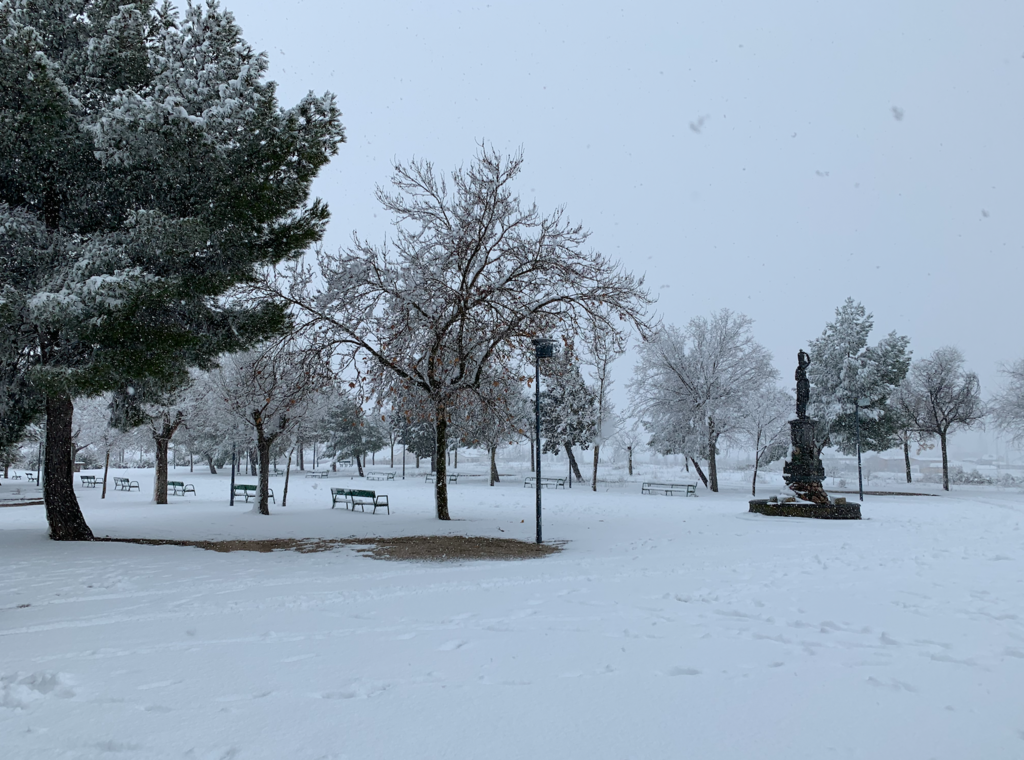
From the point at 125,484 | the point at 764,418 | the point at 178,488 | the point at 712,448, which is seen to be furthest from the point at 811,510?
the point at 125,484

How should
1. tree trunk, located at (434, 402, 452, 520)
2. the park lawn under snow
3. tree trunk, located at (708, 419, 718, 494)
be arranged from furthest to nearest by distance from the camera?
tree trunk, located at (708, 419, 718, 494)
tree trunk, located at (434, 402, 452, 520)
the park lawn under snow

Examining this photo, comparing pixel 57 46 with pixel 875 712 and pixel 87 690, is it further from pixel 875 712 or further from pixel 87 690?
Result: pixel 875 712

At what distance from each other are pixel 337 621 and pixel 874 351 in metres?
36.7

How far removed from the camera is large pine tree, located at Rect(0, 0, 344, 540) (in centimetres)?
948

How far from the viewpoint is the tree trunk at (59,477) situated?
39.1 feet

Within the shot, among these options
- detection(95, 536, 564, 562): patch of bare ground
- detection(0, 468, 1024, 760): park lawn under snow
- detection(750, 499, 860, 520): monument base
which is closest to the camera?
Result: detection(0, 468, 1024, 760): park lawn under snow

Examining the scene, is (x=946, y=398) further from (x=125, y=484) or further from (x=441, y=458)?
(x=125, y=484)

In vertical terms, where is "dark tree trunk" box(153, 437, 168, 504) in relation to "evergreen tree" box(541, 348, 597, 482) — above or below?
below

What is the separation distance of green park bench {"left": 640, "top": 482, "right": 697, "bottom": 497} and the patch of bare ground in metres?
17.9

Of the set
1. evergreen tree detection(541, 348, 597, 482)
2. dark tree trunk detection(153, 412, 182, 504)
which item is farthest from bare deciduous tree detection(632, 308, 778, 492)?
dark tree trunk detection(153, 412, 182, 504)

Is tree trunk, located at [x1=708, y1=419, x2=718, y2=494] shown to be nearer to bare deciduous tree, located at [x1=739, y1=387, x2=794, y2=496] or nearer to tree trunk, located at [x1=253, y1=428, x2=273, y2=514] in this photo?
bare deciduous tree, located at [x1=739, y1=387, x2=794, y2=496]

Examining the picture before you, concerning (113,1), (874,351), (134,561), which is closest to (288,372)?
(134,561)

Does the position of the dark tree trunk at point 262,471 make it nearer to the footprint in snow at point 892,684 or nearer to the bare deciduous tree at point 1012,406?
the footprint in snow at point 892,684

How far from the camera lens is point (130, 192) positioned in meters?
10.9
